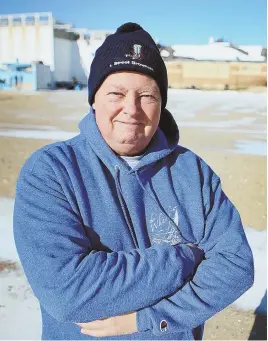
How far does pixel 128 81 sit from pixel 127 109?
0.20 feet

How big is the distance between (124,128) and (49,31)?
119 cm

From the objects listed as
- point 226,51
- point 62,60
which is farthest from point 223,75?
point 62,60

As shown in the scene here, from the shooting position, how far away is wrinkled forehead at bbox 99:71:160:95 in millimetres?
804

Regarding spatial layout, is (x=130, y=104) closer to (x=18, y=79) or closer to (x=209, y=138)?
(x=18, y=79)

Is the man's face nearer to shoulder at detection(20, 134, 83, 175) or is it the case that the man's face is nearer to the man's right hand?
shoulder at detection(20, 134, 83, 175)

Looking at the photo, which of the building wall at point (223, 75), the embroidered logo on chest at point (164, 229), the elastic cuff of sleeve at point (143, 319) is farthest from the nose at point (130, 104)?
the building wall at point (223, 75)

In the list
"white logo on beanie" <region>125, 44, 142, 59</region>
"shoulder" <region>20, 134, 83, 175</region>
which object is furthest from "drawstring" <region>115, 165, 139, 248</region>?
"white logo on beanie" <region>125, 44, 142, 59</region>

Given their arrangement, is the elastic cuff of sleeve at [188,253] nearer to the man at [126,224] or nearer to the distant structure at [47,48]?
the man at [126,224]

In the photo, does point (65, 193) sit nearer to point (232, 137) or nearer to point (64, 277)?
point (64, 277)

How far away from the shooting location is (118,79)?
805mm

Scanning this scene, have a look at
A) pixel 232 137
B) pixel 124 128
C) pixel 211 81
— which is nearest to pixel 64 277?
pixel 124 128

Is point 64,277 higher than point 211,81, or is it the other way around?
point 211,81

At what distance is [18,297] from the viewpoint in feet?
5.43

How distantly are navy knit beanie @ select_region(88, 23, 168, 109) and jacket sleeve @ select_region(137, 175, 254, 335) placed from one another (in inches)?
12.2
